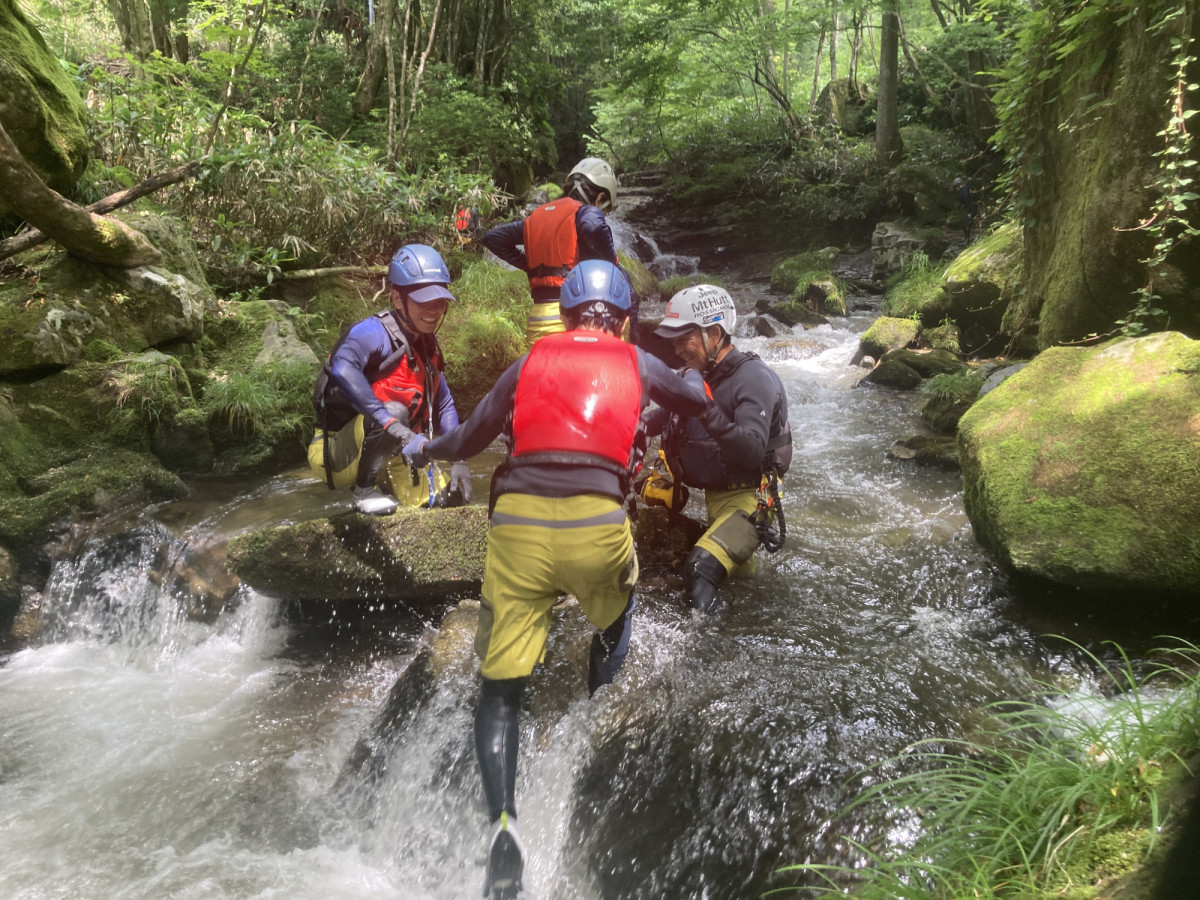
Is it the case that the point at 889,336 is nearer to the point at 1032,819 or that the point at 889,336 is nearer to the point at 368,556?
the point at 368,556

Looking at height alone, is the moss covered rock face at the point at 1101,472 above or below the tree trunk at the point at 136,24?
below

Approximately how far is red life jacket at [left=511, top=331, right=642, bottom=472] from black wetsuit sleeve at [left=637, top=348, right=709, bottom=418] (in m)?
0.23

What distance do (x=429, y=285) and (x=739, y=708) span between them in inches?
111

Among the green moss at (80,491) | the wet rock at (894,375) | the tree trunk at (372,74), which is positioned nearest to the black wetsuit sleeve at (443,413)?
the green moss at (80,491)

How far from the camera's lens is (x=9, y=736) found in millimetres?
3934

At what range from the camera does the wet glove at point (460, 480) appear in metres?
4.52

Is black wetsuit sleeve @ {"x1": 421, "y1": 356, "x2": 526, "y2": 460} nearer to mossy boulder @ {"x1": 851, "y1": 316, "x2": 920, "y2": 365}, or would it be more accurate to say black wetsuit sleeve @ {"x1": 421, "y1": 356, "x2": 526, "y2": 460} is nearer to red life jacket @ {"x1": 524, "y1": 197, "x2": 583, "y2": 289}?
red life jacket @ {"x1": 524, "y1": 197, "x2": 583, "y2": 289}

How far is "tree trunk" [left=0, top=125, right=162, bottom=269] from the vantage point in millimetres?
4902

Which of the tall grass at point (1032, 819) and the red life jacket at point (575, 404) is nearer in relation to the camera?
the tall grass at point (1032, 819)

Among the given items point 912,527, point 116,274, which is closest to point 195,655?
point 116,274

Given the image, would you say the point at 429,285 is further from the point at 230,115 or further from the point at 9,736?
the point at 230,115

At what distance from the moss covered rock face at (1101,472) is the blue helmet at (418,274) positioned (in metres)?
3.42

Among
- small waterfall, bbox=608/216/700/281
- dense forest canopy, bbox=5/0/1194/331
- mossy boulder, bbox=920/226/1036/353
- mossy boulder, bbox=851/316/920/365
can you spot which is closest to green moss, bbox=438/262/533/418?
dense forest canopy, bbox=5/0/1194/331

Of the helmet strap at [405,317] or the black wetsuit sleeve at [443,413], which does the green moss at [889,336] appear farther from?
the helmet strap at [405,317]
